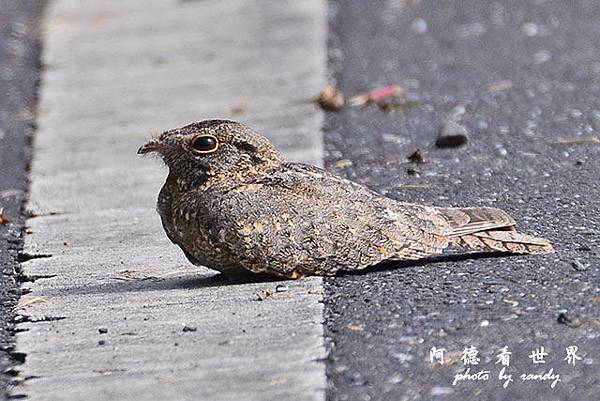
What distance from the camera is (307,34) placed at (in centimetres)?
973

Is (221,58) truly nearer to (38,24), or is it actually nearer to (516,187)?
(38,24)

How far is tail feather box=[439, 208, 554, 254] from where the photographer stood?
16.8 ft

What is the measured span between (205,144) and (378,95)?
351 cm

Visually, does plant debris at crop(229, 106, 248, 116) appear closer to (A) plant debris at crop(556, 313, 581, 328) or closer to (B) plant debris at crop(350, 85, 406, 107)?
(B) plant debris at crop(350, 85, 406, 107)

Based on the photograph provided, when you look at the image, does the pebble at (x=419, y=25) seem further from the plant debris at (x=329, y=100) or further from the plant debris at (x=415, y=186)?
the plant debris at (x=415, y=186)

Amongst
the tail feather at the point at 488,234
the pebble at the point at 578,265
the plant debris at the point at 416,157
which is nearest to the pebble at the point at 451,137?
the plant debris at the point at 416,157

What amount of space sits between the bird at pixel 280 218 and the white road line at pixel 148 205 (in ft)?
0.63

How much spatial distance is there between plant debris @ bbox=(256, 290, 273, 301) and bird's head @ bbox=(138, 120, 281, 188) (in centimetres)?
45

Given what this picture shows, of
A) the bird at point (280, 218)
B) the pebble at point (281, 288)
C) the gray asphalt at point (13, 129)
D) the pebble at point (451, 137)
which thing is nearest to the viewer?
the bird at point (280, 218)

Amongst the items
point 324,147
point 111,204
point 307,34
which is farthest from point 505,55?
point 111,204

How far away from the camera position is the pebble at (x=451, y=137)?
23.7 feet

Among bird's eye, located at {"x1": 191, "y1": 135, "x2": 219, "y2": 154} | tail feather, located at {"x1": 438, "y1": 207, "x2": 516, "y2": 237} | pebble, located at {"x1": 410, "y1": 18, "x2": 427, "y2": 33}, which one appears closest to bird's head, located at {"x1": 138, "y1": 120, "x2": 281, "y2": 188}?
bird's eye, located at {"x1": 191, "y1": 135, "x2": 219, "y2": 154}

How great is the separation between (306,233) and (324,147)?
8.43 feet
